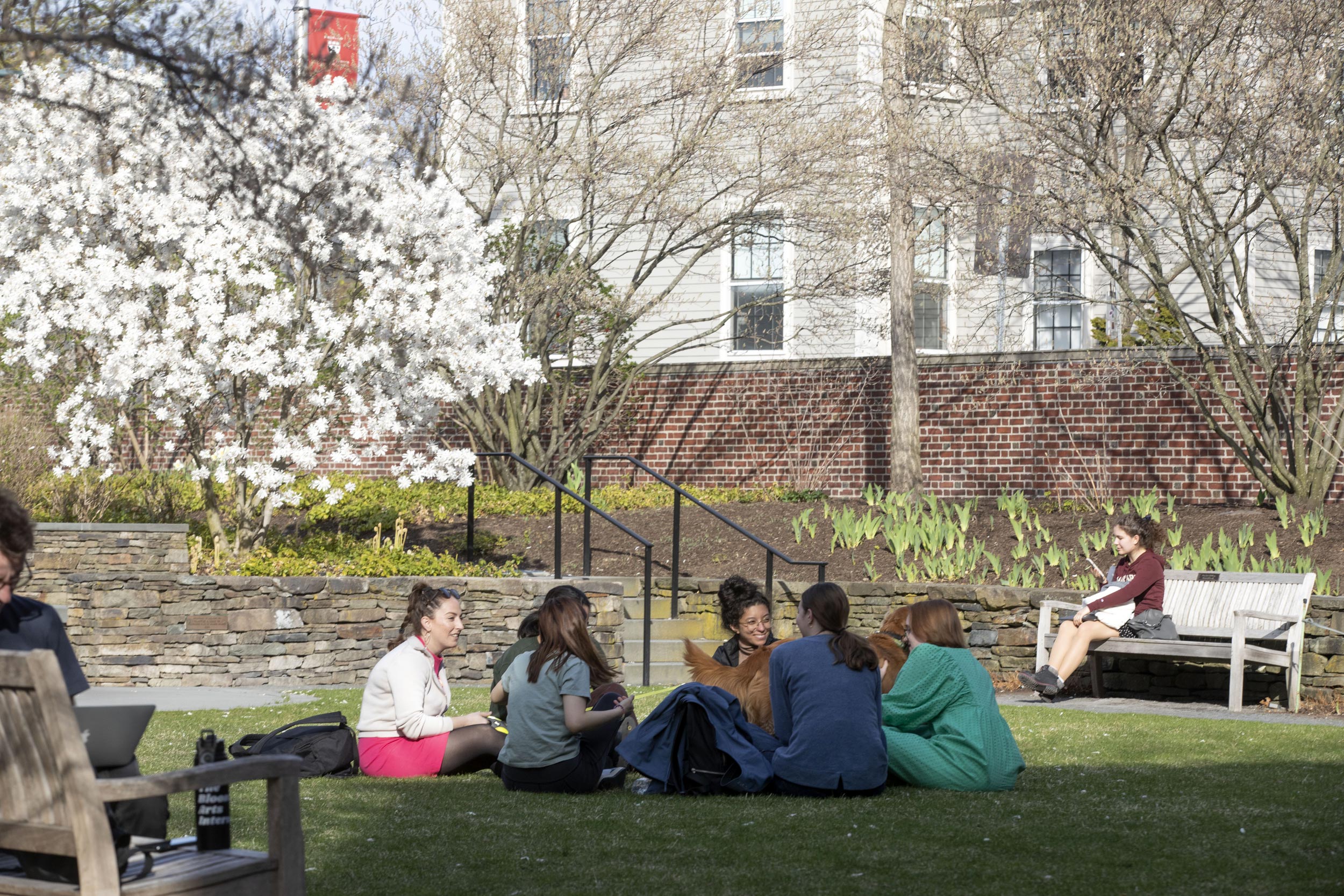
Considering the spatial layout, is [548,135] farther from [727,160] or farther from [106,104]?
[106,104]

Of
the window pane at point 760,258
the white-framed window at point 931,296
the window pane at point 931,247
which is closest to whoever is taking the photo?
the window pane at point 931,247

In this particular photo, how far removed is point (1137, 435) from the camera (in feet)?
51.7

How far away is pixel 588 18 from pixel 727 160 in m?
2.17

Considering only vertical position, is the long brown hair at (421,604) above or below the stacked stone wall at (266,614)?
above

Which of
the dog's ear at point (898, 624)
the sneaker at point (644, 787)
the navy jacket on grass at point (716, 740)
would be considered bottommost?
the sneaker at point (644, 787)

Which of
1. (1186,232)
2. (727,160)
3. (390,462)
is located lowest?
(390,462)

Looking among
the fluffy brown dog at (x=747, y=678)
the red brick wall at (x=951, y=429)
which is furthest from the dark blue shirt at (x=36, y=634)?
the red brick wall at (x=951, y=429)

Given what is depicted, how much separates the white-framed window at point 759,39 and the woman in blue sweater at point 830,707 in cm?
1152

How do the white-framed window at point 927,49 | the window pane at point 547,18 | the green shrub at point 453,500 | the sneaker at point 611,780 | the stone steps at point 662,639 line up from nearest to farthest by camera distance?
the sneaker at point 611,780, the stone steps at point 662,639, the white-framed window at point 927,49, the green shrub at point 453,500, the window pane at point 547,18

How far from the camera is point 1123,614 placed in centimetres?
1003

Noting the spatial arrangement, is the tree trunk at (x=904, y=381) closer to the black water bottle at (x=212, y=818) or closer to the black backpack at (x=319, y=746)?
the black backpack at (x=319, y=746)

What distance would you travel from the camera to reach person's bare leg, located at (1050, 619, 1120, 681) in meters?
10.0

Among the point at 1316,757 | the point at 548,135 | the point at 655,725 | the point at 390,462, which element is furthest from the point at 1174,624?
the point at 390,462

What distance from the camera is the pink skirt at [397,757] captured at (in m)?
7.12
